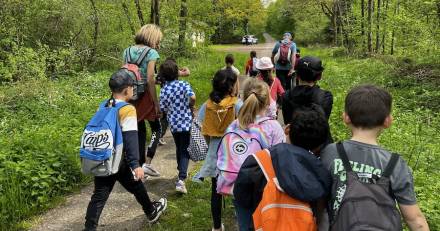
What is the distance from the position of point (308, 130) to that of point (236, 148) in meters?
1.00

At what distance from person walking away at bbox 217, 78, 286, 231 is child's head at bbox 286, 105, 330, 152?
82cm

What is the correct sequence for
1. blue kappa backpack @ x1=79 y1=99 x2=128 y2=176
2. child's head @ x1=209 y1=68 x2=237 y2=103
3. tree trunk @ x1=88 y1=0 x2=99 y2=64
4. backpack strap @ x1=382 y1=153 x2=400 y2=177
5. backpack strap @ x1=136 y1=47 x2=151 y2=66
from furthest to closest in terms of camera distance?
tree trunk @ x1=88 y1=0 x2=99 y2=64, backpack strap @ x1=136 y1=47 x2=151 y2=66, child's head @ x1=209 y1=68 x2=237 y2=103, blue kappa backpack @ x1=79 y1=99 x2=128 y2=176, backpack strap @ x1=382 y1=153 x2=400 y2=177

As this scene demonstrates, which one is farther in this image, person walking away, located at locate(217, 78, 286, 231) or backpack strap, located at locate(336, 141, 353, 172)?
person walking away, located at locate(217, 78, 286, 231)

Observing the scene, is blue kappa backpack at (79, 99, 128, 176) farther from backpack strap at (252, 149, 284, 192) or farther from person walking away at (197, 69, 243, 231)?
backpack strap at (252, 149, 284, 192)

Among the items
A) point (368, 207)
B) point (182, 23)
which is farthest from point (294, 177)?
point (182, 23)

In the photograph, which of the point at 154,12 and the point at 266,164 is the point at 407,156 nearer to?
the point at 266,164

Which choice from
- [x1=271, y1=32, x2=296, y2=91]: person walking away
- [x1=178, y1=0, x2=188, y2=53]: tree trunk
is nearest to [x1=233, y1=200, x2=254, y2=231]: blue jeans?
[x1=271, y1=32, x2=296, y2=91]: person walking away

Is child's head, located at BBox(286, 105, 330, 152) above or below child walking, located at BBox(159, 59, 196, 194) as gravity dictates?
above

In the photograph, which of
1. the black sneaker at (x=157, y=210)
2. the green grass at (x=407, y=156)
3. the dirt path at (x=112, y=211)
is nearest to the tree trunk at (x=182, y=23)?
the green grass at (x=407, y=156)

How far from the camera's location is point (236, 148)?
11.7 feet

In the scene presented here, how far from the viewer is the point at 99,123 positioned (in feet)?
13.1

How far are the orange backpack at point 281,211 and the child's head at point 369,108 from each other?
22.5 inches

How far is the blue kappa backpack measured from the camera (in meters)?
3.96

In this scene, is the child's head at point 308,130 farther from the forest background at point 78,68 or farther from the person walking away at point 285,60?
the person walking away at point 285,60
